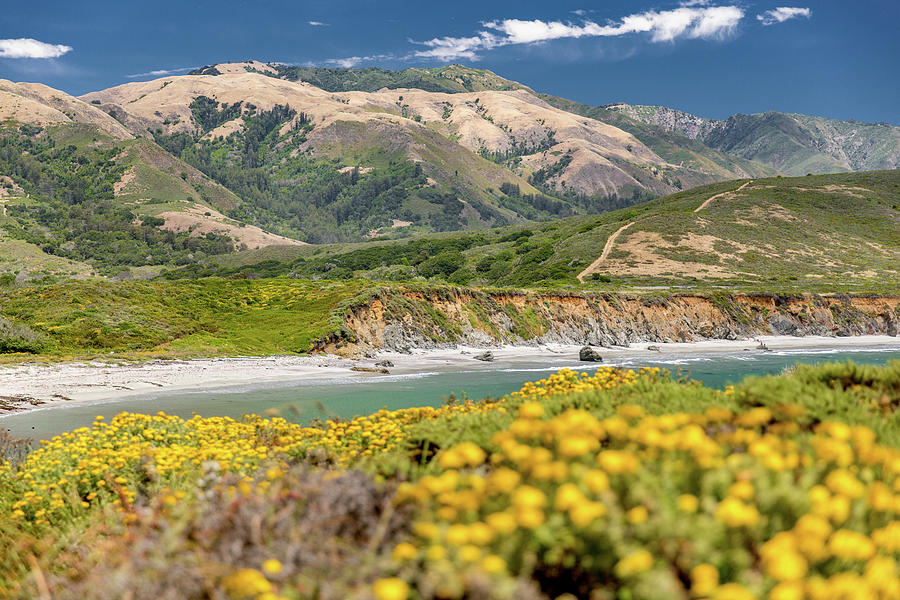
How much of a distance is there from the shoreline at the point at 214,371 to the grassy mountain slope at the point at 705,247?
2653cm

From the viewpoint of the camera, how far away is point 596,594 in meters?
2.47

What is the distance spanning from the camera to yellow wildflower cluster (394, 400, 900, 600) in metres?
2.30

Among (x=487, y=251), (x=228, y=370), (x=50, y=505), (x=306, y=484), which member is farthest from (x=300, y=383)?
(x=487, y=251)

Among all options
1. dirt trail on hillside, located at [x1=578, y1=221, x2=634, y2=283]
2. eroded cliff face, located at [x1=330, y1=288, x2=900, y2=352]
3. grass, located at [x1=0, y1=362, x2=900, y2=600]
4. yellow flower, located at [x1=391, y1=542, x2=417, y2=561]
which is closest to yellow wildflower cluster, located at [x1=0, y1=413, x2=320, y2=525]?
grass, located at [x1=0, y1=362, x2=900, y2=600]

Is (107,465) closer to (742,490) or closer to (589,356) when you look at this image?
(742,490)

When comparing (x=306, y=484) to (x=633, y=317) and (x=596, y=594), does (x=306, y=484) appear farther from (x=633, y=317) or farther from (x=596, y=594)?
(x=633, y=317)

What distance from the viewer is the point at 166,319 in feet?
142

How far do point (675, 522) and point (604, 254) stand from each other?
307 feet

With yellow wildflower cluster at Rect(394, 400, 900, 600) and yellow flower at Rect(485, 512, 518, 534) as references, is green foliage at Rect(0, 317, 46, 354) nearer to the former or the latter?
yellow wildflower cluster at Rect(394, 400, 900, 600)

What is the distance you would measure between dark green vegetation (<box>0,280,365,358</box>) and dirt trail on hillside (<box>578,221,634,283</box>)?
41201 millimetres

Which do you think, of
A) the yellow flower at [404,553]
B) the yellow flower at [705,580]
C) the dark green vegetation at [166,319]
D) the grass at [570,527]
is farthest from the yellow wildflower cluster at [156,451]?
the dark green vegetation at [166,319]

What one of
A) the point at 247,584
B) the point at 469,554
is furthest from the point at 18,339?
the point at 469,554

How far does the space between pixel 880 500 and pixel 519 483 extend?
5.51ft

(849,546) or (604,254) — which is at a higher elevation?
(604,254)
